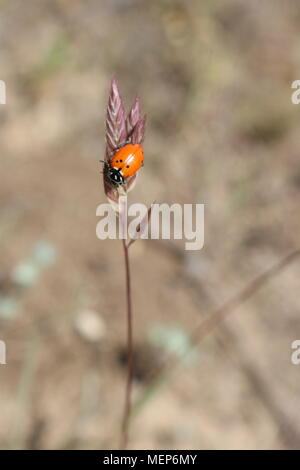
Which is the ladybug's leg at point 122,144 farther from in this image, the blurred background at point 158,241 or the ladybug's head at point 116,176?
the blurred background at point 158,241

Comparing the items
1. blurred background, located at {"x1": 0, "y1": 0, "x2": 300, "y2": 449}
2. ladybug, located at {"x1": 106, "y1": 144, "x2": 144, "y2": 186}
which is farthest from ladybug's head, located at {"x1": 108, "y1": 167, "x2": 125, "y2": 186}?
blurred background, located at {"x1": 0, "y1": 0, "x2": 300, "y2": 449}

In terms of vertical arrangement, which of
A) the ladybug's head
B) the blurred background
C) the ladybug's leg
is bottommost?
the ladybug's head

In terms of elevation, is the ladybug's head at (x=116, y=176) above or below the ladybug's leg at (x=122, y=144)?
below

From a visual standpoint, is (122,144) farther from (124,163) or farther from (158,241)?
(158,241)

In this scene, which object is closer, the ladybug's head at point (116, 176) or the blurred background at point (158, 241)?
the ladybug's head at point (116, 176)

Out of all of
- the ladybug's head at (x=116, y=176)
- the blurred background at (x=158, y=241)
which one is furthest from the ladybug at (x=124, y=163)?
the blurred background at (x=158, y=241)

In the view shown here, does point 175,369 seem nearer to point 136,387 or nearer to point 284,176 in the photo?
point 136,387

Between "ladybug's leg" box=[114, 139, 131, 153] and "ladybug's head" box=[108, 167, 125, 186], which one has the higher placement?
"ladybug's leg" box=[114, 139, 131, 153]

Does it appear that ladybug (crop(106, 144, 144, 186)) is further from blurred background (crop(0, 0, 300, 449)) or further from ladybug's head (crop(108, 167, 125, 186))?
blurred background (crop(0, 0, 300, 449))
